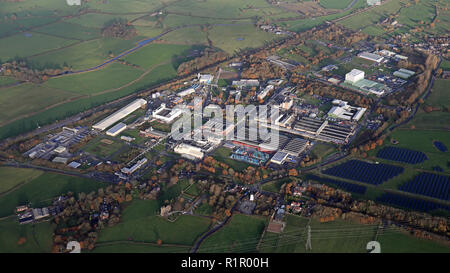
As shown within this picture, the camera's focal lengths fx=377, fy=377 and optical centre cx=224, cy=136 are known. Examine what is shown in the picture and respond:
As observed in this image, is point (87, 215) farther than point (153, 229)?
Yes

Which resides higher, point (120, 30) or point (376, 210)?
point (120, 30)

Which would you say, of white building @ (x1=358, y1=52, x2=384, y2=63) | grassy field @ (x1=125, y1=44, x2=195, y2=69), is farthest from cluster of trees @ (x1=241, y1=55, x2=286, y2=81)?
white building @ (x1=358, y1=52, x2=384, y2=63)

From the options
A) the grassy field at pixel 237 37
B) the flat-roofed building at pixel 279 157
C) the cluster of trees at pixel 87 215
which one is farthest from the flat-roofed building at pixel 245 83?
the cluster of trees at pixel 87 215

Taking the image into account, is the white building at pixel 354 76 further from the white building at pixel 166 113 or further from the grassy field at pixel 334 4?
the grassy field at pixel 334 4

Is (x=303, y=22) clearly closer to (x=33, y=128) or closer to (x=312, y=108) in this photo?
(x=312, y=108)

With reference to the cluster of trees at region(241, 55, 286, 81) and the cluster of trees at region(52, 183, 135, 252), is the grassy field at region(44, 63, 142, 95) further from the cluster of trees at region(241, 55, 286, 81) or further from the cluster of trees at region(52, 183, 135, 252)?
the cluster of trees at region(52, 183, 135, 252)

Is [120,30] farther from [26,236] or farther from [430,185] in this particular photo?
[430,185]

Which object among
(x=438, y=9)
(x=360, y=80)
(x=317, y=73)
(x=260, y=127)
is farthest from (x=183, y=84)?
(x=438, y=9)

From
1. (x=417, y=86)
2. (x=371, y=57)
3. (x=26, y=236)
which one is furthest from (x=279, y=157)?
(x=371, y=57)
